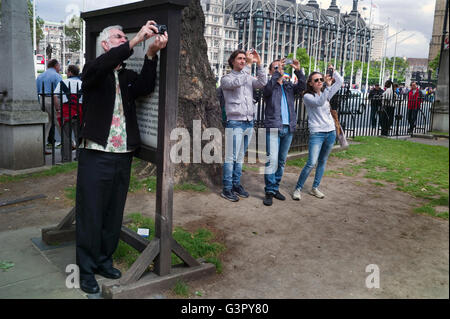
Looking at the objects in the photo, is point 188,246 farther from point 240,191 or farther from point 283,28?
point 283,28

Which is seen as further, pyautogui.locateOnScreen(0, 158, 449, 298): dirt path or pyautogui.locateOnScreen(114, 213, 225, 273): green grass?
pyautogui.locateOnScreen(114, 213, 225, 273): green grass

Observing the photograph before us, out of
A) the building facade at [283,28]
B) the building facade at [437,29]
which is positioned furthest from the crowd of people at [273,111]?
the building facade at [283,28]

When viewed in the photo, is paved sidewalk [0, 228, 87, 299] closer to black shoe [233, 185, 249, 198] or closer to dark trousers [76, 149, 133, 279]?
dark trousers [76, 149, 133, 279]

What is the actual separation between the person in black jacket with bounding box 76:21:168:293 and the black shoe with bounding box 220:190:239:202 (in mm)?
2825

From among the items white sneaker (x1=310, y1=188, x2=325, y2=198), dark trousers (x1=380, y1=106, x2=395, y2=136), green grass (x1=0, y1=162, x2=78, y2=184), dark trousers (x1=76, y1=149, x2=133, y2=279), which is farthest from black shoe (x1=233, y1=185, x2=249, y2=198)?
dark trousers (x1=380, y1=106, x2=395, y2=136)

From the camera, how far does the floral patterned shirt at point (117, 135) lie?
352 cm

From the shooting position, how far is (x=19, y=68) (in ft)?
26.2

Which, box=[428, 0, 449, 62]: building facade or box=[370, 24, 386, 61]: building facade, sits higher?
box=[370, 24, 386, 61]: building facade

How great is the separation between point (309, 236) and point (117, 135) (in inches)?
100

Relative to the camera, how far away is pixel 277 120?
248 inches

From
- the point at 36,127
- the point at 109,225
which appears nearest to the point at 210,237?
the point at 109,225

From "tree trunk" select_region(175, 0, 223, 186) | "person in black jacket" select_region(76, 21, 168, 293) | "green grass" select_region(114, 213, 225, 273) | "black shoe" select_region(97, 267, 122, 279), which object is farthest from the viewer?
"tree trunk" select_region(175, 0, 223, 186)

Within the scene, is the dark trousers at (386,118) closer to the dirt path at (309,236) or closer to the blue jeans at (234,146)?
the dirt path at (309,236)

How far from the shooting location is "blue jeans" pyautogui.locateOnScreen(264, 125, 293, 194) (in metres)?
6.40
